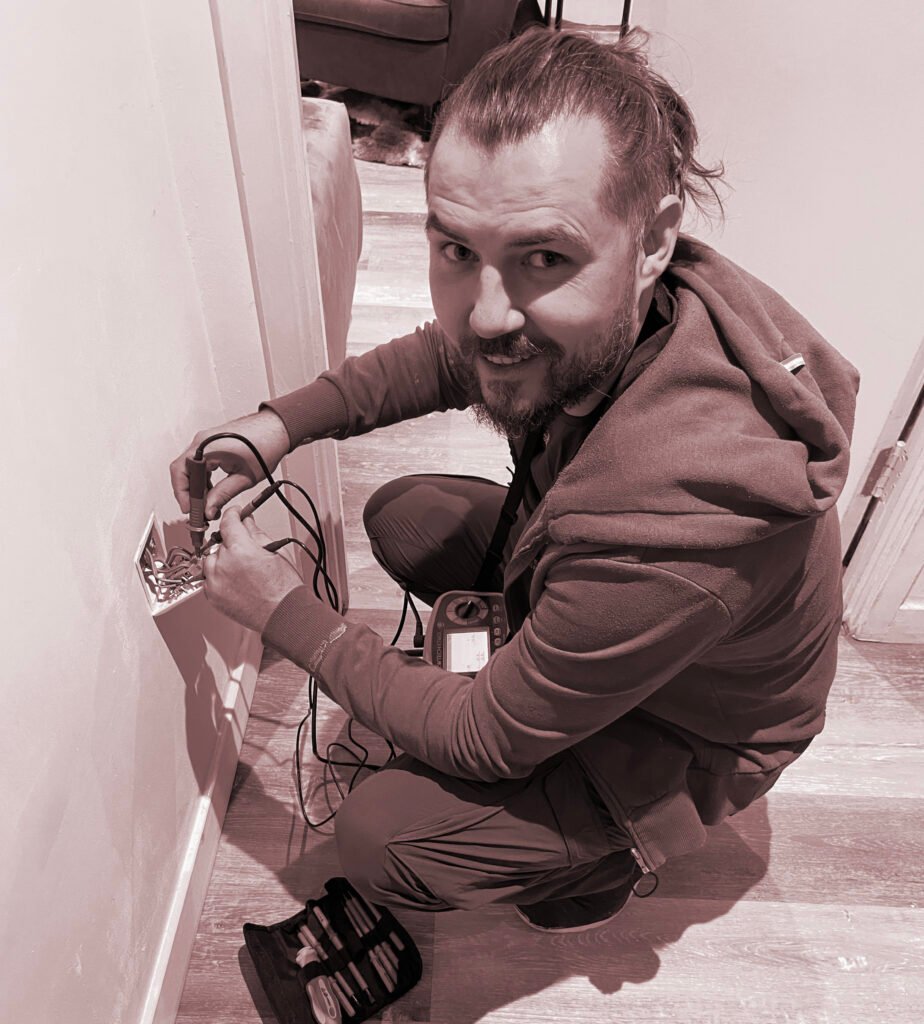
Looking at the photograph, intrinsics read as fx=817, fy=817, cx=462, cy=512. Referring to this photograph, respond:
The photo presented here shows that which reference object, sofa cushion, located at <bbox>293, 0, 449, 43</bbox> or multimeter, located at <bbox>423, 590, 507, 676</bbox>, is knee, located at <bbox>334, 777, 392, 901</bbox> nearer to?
multimeter, located at <bbox>423, 590, 507, 676</bbox>

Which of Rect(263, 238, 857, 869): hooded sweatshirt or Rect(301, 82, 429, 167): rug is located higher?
Rect(263, 238, 857, 869): hooded sweatshirt

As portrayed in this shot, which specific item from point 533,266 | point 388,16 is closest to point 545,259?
point 533,266

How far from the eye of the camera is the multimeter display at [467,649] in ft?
3.58

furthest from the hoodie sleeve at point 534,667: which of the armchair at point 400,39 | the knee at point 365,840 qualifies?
the armchair at point 400,39

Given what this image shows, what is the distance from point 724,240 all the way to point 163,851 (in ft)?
4.32

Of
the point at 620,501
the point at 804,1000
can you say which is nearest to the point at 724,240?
the point at 620,501

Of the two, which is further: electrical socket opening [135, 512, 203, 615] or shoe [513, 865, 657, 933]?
shoe [513, 865, 657, 933]

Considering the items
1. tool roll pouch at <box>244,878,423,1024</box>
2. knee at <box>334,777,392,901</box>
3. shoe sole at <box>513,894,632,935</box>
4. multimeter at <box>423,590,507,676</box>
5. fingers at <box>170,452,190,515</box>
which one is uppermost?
fingers at <box>170,452,190,515</box>

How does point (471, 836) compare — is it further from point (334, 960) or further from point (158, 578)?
point (158, 578)

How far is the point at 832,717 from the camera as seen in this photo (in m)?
1.46

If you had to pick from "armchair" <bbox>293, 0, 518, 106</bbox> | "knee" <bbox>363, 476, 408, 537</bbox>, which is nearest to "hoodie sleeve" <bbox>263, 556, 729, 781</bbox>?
"knee" <bbox>363, 476, 408, 537</bbox>

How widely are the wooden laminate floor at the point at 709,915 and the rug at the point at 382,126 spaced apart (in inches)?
93.8

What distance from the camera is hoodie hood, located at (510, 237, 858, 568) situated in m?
0.67

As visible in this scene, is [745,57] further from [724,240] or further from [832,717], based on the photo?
[832,717]
